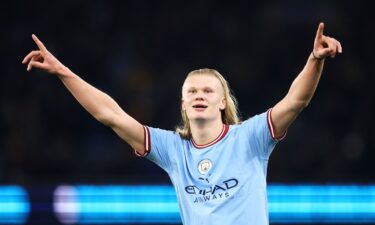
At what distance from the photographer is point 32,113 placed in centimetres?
1070

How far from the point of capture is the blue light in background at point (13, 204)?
941 cm

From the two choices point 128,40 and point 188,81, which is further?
point 128,40

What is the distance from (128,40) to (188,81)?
19.8 ft

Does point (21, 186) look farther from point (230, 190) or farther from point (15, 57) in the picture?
point (230, 190)

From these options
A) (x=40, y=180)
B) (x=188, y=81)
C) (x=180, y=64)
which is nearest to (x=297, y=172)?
(x=180, y=64)

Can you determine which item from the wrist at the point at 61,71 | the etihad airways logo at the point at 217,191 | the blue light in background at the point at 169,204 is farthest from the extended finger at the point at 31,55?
the blue light in background at the point at 169,204

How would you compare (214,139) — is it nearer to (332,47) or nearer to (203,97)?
(203,97)

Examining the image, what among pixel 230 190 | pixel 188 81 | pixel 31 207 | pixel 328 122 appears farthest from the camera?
pixel 328 122

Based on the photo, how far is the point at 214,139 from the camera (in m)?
5.12

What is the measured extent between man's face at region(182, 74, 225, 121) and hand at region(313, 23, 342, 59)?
72cm

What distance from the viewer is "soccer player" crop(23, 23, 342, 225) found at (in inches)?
191

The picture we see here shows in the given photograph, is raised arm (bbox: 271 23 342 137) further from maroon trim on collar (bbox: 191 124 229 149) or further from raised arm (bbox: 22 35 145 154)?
raised arm (bbox: 22 35 145 154)

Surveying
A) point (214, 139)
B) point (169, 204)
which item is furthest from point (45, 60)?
point (169, 204)

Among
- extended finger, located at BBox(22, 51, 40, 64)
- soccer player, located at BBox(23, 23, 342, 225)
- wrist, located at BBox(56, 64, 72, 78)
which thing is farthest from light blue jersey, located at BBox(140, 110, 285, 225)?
extended finger, located at BBox(22, 51, 40, 64)
